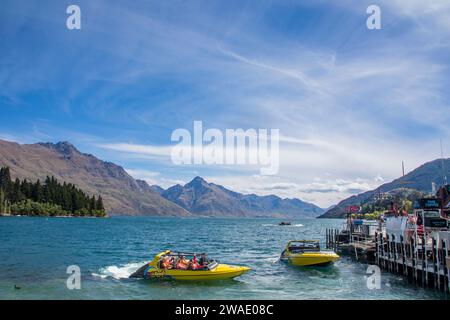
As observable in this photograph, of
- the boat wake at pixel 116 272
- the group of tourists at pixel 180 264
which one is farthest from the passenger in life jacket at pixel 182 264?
the boat wake at pixel 116 272

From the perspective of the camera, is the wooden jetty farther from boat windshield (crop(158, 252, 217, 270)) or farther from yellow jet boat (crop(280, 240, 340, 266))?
boat windshield (crop(158, 252, 217, 270))

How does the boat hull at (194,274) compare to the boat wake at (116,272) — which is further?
the boat wake at (116,272)

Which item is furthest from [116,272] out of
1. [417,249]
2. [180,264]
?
[417,249]

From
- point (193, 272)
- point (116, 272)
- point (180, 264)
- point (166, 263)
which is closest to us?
point (193, 272)

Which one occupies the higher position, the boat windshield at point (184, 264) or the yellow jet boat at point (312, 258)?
the boat windshield at point (184, 264)

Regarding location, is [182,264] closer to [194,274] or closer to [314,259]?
[194,274]

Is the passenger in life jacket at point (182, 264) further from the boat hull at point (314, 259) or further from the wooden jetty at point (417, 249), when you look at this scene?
the wooden jetty at point (417, 249)

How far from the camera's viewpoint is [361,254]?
57.0 meters

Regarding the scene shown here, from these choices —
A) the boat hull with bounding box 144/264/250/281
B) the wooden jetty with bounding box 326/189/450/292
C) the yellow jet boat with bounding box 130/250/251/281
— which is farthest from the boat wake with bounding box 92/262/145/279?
the wooden jetty with bounding box 326/189/450/292

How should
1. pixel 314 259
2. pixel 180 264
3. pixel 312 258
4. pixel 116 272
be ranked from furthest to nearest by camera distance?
1. pixel 312 258
2. pixel 314 259
3. pixel 116 272
4. pixel 180 264

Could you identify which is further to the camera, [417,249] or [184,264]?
[417,249]

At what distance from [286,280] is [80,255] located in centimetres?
3580

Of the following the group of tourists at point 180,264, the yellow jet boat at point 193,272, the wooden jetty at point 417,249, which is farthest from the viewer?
the group of tourists at point 180,264
